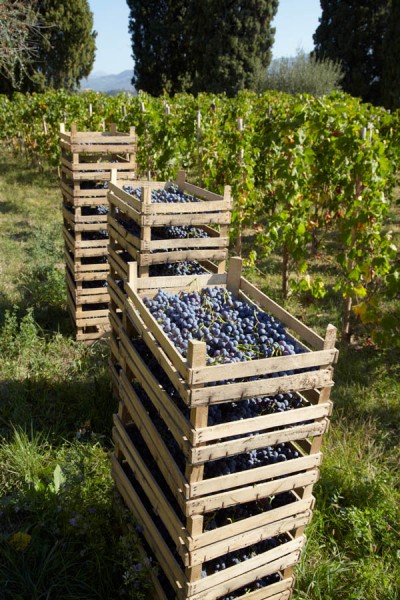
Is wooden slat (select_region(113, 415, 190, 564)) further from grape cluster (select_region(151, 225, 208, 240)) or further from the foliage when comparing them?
the foliage

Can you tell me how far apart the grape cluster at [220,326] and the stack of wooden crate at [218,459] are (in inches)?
3.2

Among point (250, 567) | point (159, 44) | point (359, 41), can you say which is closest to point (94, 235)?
point (250, 567)

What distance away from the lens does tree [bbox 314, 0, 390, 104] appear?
28312 millimetres

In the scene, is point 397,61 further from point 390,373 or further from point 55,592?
point 55,592

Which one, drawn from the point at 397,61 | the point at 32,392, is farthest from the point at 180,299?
the point at 397,61

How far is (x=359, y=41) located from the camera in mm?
28906

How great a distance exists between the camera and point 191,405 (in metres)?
1.94

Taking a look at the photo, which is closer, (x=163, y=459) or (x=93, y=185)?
(x=163, y=459)

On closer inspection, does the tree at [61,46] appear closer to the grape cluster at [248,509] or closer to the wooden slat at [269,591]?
the grape cluster at [248,509]

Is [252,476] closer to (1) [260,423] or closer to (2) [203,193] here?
(1) [260,423]

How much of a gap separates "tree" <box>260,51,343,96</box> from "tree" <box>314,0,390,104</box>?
3.65 ft

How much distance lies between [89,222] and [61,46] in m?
26.3

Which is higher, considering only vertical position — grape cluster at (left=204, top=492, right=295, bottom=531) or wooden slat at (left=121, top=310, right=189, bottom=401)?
wooden slat at (left=121, top=310, right=189, bottom=401)

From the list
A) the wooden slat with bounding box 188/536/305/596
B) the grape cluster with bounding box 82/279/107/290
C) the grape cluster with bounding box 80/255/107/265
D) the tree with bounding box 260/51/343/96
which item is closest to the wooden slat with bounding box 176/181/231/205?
the grape cluster with bounding box 80/255/107/265
